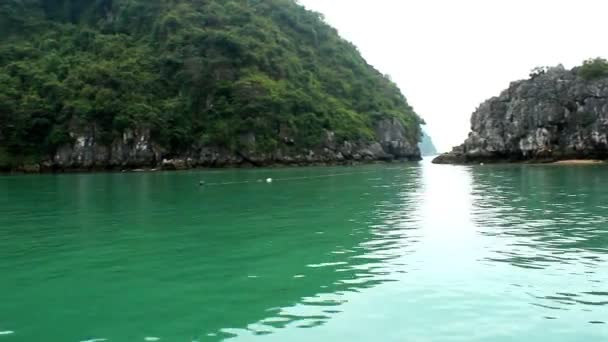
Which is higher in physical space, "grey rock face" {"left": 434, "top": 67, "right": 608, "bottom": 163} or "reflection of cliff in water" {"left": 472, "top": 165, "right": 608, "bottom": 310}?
"grey rock face" {"left": 434, "top": 67, "right": 608, "bottom": 163}

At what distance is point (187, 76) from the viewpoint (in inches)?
4097

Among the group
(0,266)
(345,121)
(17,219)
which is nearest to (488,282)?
(0,266)

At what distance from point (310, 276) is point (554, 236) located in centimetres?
894

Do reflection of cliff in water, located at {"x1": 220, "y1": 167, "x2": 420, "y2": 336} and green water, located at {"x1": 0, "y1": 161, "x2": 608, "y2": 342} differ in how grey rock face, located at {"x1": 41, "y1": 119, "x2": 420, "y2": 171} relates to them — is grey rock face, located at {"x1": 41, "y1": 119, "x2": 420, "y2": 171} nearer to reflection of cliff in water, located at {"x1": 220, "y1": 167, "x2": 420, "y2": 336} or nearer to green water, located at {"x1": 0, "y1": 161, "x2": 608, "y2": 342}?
green water, located at {"x1": 0, "y1": 161, "x2": 608, "y2": 342}

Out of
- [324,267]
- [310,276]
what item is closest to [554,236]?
[324,267]

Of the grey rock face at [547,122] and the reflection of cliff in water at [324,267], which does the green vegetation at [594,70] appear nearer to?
the grey rock face at [547,122]

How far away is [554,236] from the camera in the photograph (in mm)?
16500

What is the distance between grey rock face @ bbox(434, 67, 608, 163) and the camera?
77188mm

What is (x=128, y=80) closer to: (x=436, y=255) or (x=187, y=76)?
(x=187, y=76)

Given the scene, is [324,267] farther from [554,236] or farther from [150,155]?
[150,155]

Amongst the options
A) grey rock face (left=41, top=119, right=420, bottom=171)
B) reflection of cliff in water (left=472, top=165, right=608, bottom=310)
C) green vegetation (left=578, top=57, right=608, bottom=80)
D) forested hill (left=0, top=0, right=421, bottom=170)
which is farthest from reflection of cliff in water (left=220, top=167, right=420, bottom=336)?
forested hill (left=0, top=0, right=421, bottom=170)

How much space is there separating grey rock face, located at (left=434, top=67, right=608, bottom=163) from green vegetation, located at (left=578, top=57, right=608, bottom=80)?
45.4 inches

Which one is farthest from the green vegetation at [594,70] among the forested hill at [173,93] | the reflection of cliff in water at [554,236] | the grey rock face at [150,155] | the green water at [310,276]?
the green water at [310,276]

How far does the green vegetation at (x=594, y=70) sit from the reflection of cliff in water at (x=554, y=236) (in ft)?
194
